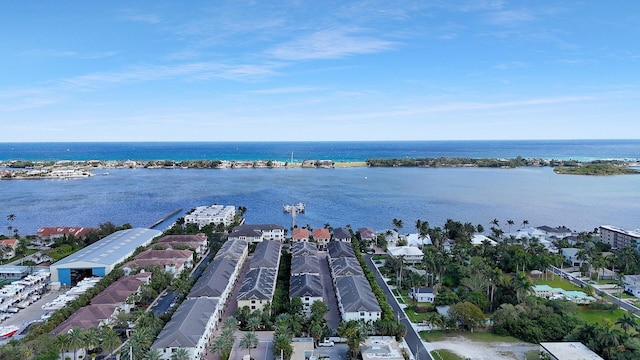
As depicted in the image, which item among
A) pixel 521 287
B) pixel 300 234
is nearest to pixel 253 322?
pixel 521 287

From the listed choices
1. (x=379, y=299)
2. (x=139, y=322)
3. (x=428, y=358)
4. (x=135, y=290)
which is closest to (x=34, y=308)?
(x=135, y=290)

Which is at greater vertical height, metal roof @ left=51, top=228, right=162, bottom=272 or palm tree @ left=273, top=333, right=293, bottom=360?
metal roof @ left=51, top=228, right=162, bottom=272

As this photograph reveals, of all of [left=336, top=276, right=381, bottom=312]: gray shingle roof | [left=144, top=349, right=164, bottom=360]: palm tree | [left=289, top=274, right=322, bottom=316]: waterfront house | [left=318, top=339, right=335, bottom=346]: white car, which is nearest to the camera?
[left=144, top=349, right=164, bottom=360]: palm tree

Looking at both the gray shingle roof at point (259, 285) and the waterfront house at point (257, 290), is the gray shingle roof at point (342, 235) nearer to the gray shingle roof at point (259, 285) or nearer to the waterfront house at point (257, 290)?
the gray shingle roof at point (259, 285)

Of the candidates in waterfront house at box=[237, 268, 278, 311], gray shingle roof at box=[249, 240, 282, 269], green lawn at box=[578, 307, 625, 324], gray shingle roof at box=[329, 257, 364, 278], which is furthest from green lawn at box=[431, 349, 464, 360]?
gray shingle roof at box=[249, 240, 282, 269]

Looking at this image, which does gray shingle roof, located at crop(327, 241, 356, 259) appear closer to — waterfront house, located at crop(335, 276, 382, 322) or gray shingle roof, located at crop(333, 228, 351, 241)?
gray shingle roof, located at crop(333, 228, 351, 241)

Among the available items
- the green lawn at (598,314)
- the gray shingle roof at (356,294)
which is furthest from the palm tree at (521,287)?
the gray shingle roof at (356,294)
